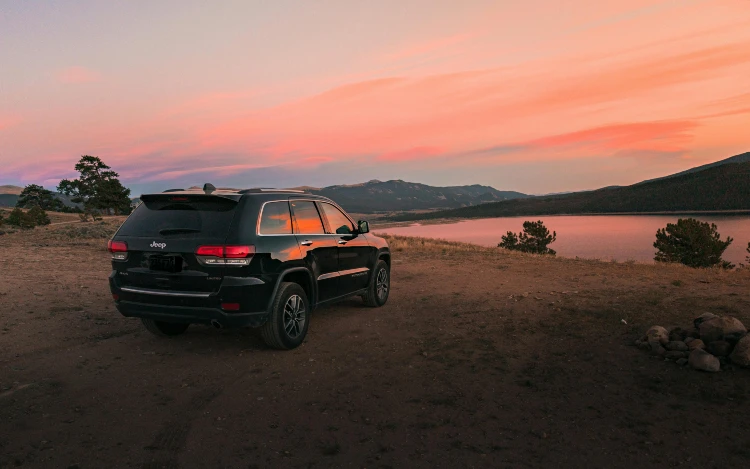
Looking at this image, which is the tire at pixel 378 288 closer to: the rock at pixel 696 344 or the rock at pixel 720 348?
the rock at pixel 696 344

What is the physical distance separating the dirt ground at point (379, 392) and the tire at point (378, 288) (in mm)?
221

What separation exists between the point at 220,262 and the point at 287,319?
1.21 meters

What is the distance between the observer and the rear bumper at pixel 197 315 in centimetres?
524

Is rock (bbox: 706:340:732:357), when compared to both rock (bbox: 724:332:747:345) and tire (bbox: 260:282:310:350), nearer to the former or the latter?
rock (bbox: 724:332:747:345)

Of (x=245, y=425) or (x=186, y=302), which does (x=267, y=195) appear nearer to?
(x=186, y=302)

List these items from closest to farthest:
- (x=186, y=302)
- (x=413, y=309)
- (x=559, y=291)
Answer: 1. (x=186, y=302)
2. (x=413, y=309)
3. (x=559, y=291)

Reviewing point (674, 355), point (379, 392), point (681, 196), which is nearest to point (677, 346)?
point (674, 355)

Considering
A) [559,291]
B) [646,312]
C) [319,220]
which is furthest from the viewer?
[559,291]

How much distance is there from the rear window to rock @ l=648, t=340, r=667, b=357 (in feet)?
16.7

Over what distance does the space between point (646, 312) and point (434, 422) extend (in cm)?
527

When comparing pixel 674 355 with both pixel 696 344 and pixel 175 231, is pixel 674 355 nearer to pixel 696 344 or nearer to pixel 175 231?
pixel 696 344

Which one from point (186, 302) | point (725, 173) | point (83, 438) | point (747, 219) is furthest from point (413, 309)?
point (725, 173)

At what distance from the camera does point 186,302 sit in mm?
5297

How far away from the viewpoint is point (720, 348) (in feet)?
17.0
